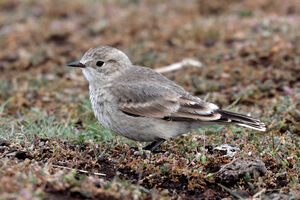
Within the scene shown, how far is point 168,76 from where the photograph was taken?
9.20m

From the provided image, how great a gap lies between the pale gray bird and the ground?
0.27m

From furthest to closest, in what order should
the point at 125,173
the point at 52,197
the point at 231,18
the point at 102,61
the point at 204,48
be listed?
the point at 231,18 → the point at 204,48 → the point at 102,61 → the point at 125,173 → the point at 52,197

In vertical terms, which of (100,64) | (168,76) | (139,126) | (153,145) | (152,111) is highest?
(100,64)

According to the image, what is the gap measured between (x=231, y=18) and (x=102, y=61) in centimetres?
572

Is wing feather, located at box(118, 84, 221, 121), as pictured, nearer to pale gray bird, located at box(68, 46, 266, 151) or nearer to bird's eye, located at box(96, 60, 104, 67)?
pale gray bird, located at box(68, 46, 266, 151)

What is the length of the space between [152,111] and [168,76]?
336cm

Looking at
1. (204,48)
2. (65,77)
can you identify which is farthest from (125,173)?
(204,48)

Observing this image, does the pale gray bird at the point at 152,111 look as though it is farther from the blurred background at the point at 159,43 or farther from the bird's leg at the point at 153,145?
the blurred background at the point at 159,43

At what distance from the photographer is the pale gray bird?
229 inches

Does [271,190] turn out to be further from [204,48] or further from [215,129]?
[204,48]

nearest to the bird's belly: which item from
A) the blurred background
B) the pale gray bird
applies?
the pale gray bird

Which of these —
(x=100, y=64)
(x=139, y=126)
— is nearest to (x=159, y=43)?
(x=100, y=64)

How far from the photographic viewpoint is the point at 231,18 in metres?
11.4

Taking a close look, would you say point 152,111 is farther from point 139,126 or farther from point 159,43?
point 159,43
